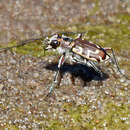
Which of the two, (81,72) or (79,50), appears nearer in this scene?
(79,50)

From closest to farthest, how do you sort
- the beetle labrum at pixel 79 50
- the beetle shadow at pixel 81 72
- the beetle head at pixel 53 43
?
the beetle labrum at pixel 79 50
the beetle head at pixel 53 43
the beetle shadow at pixel 81 72

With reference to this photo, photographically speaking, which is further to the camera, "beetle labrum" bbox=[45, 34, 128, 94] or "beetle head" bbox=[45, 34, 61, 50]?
"beetle head" bbox=[45, 34, 61, 50]

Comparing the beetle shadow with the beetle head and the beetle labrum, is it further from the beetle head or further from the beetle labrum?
the beetle head

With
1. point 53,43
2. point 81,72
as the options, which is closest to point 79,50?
point 53,43

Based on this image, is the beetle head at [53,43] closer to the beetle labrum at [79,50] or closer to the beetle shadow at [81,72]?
the beetle labrum at [79,50]

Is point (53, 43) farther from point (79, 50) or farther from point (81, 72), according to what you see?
point (81, 72)

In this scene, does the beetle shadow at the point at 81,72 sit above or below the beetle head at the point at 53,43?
below

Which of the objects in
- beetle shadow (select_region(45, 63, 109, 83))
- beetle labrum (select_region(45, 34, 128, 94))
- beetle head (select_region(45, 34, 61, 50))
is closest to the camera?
beetle labrum (select_region(45, 34, 128, 94))

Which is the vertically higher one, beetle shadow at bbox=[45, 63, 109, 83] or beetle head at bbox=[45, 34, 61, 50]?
beetle head at bbox=[45, 34, 61, 50]

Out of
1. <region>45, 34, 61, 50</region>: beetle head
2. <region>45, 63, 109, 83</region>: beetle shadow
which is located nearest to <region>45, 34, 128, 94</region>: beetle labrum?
<region>45, 34, 61, 50</region>: beetle head

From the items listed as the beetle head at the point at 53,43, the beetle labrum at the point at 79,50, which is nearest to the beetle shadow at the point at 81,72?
the beetle labrum at the point at 79,50
